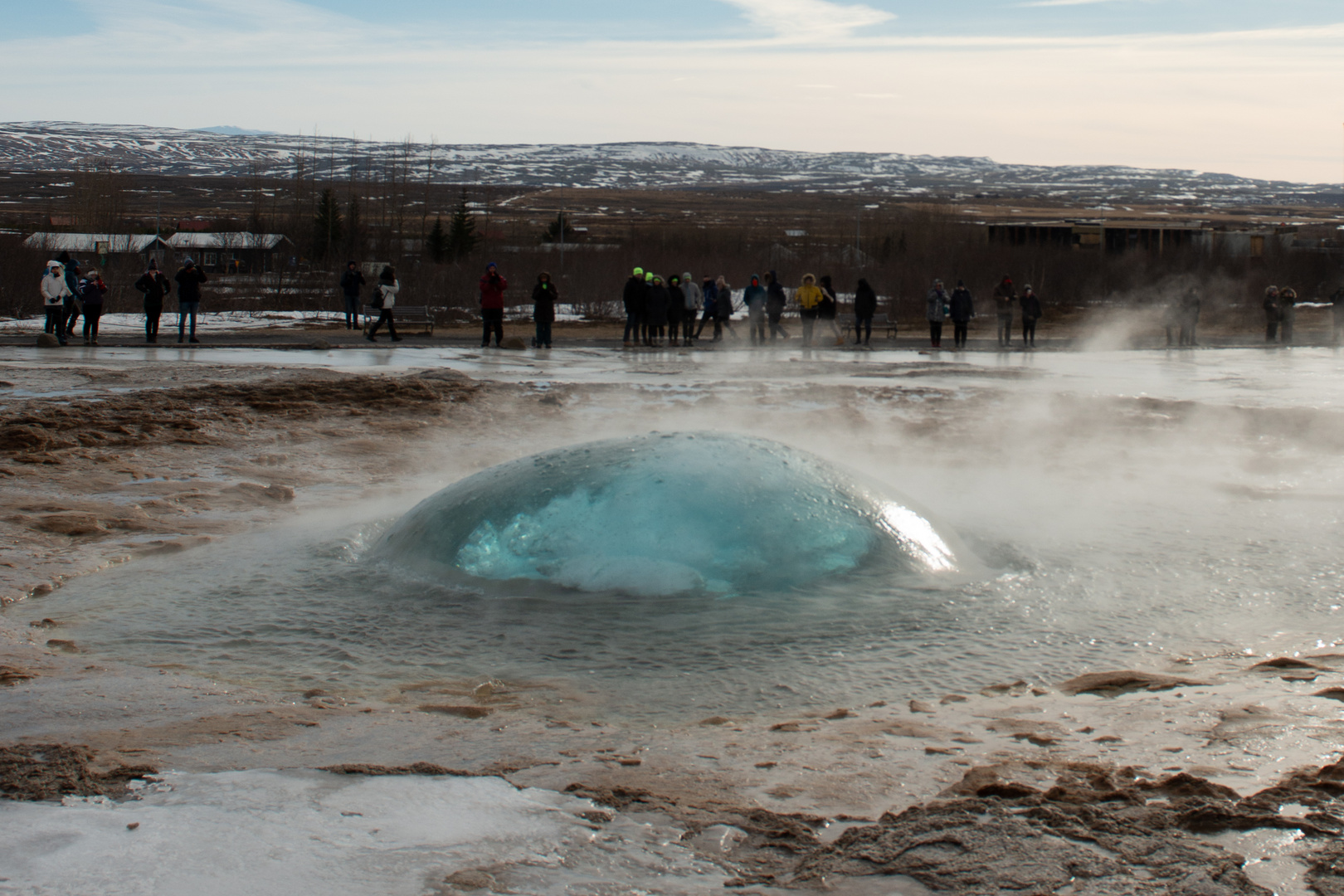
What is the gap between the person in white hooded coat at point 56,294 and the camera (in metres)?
20.0

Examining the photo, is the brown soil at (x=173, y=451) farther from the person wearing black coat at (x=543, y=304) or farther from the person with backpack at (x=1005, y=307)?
the person with backpack at (x=1005, y=307)

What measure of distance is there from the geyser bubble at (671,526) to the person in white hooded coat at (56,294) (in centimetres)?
1528

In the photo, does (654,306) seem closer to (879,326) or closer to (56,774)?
(879,326)

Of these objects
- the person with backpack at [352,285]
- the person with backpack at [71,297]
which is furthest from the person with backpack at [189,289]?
the person with backpack at [352,285]

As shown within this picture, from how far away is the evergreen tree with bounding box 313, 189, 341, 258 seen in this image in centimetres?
5894

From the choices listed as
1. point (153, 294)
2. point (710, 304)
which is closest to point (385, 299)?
point (153, 294)

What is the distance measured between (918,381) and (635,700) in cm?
1319

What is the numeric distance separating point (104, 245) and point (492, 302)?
123 feet

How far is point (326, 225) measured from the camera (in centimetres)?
6066

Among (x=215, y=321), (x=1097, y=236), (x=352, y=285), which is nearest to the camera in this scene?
(x=352, y=285)

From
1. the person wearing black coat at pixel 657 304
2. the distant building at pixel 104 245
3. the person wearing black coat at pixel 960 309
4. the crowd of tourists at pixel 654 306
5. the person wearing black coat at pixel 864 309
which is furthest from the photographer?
the distant building at pixel 104 245

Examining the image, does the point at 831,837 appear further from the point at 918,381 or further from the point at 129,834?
the point at 918,381

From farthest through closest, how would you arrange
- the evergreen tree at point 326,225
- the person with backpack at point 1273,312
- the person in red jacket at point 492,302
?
the evergreen tree at point 326,225
the person with backpack at point 1273,312
the person in red jacket at point 492,302

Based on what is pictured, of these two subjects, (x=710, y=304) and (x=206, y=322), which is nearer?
(x=710, y=304)
